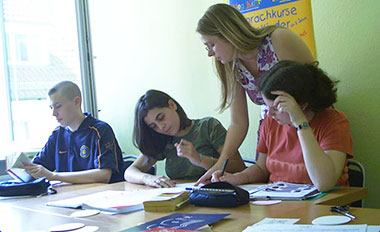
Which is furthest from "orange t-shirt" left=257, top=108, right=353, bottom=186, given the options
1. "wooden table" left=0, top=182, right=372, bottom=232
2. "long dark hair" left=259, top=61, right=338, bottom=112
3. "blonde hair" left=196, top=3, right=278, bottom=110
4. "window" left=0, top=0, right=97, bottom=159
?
"window" left=0, top=0, right=97, bottom=159

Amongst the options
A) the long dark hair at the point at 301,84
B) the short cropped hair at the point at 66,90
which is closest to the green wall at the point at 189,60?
the long dark hair at the point at 301,84

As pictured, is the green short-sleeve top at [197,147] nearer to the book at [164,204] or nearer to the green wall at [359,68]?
the green wall at [359,68]

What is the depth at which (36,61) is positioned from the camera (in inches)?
136

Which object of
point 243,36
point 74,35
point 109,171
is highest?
point 74,35

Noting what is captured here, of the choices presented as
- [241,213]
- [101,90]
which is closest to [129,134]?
[101,90]

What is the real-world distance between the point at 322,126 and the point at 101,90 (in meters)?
2.58

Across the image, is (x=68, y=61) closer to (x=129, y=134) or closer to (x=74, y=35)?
(x=74, y=35)

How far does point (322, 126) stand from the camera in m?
1.69

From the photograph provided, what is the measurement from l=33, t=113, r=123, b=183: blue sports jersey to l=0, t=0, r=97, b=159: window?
0.55 meters

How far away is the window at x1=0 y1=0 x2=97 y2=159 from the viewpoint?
330 cm

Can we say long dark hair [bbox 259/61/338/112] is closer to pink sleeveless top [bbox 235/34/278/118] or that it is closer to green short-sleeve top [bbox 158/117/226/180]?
pink sleeveless top [bbox 235/34/278/118]

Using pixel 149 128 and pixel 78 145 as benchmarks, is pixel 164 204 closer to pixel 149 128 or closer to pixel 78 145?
pixel 149 128

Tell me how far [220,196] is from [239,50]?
751 mm

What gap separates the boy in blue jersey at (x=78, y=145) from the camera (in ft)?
8.33
